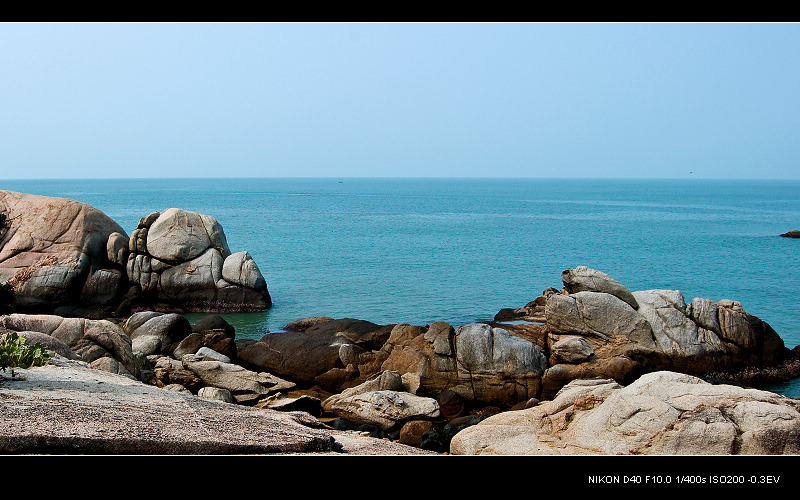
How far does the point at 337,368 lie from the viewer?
811 inches

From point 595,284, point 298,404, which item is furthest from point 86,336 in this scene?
point 595,284

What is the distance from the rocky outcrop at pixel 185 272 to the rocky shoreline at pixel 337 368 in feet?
0.22

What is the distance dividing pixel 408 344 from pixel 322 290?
755 inches

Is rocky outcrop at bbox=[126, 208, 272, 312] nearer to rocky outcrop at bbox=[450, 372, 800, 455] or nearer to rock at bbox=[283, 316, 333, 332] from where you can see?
rock at bbox=[283, 316, 333, 332]

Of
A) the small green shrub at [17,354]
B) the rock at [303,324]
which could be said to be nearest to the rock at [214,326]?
the rock at [303,324]

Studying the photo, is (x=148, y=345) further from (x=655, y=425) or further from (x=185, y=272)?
(x=655, y=425)

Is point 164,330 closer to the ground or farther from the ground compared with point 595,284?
closer to the ground

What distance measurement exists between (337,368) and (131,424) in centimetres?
1301

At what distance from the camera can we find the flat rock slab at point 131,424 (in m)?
6.84

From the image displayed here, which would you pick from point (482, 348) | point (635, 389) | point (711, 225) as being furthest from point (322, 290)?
point (711, 225)

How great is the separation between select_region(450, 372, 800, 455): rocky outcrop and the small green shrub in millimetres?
7105

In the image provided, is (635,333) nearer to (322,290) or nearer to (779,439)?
(779,439)
